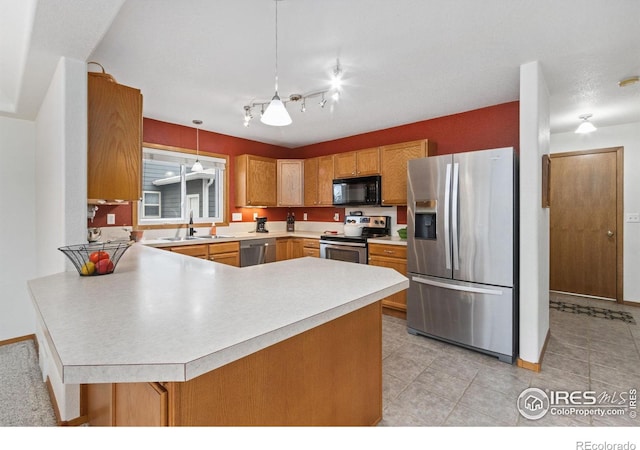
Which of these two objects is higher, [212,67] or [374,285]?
[212,67]

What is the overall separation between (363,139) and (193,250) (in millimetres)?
2850

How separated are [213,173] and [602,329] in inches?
202

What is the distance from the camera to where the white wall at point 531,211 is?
246 centimetres

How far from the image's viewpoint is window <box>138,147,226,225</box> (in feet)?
13.1

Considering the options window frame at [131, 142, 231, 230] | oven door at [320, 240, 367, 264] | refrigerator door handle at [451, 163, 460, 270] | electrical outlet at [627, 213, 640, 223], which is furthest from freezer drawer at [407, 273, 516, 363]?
electrical outlet at [627, 213, 640, 223]

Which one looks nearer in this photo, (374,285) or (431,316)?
(374,285)

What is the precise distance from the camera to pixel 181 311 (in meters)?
1.10

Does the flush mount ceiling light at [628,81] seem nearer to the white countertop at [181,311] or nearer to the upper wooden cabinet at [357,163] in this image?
the upper wooden cabinet at [357,163]

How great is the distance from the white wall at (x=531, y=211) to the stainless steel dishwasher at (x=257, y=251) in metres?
3.12

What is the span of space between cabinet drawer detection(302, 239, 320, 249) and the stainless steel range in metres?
0.17

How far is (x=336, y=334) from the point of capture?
147 centimetres
